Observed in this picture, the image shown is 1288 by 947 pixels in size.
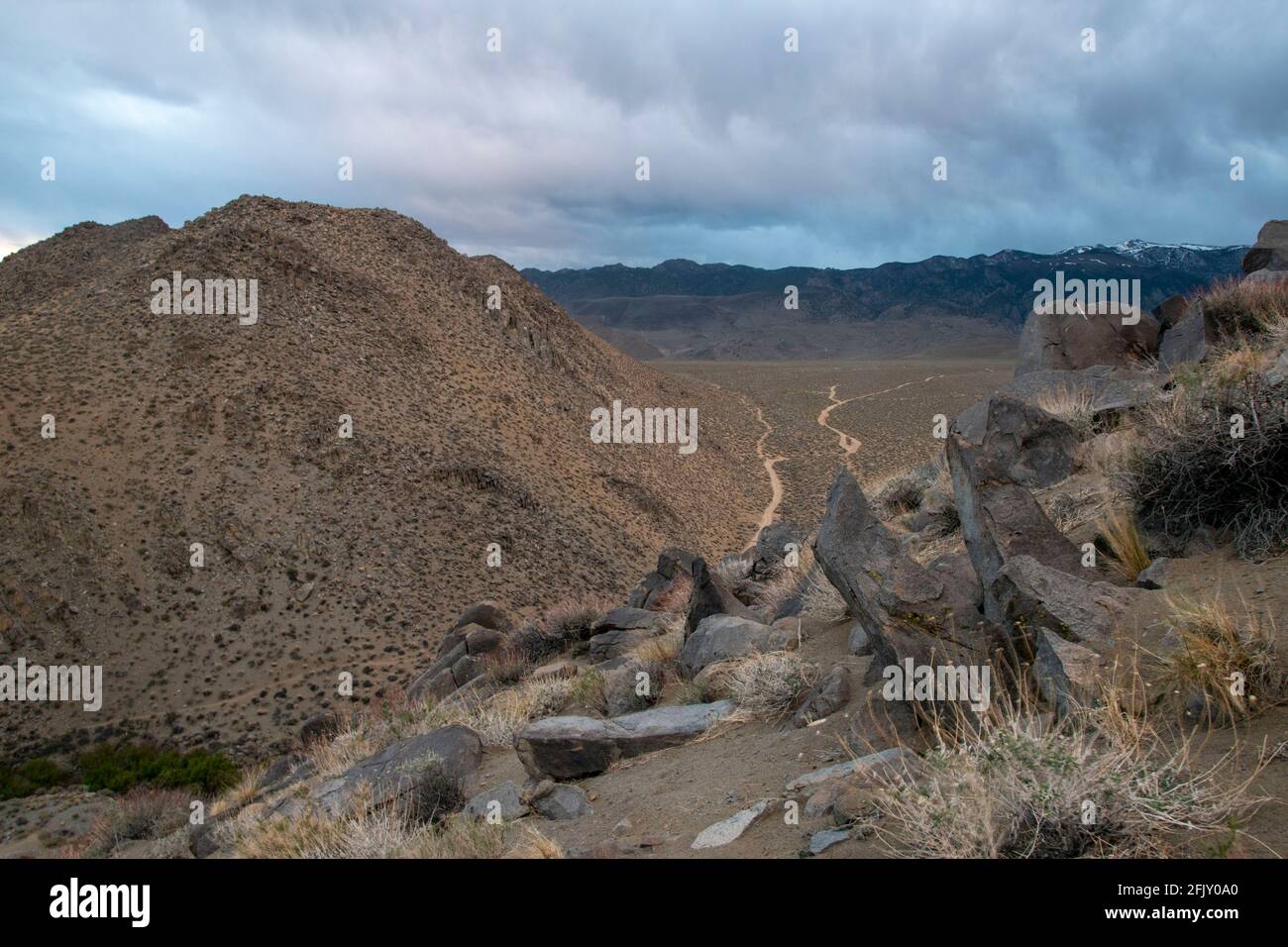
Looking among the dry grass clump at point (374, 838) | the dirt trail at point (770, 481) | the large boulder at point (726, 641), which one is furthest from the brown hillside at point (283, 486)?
the dry grass clump at point (374, 838)

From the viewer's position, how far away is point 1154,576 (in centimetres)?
564

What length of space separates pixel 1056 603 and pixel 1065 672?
776 millimetres

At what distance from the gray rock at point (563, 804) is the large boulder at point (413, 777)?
103 cm

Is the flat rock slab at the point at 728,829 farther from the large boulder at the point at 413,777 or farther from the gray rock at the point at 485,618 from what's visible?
the gray rock at the point at 485,618

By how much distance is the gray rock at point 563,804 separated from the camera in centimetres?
554

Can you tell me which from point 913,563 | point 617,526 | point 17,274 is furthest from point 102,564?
point 17,274

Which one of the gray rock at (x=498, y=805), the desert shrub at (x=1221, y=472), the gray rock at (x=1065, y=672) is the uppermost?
the desert shrub at (x=1221, y=472)

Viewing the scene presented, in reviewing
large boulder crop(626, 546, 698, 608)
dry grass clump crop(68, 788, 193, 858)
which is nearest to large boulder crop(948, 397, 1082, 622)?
large boulder crop(626, 546, 698, 608)

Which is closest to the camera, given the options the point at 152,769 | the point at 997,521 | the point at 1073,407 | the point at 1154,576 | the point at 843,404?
the point at 1154,576

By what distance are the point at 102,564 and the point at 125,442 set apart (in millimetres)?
4358

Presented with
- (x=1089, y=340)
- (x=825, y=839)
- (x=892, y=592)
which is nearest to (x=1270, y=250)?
(x=1089, y=340)

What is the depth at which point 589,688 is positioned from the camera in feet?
29.3

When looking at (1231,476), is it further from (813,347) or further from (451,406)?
(813,347)

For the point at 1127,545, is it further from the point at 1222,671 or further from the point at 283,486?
the point at 283,486
